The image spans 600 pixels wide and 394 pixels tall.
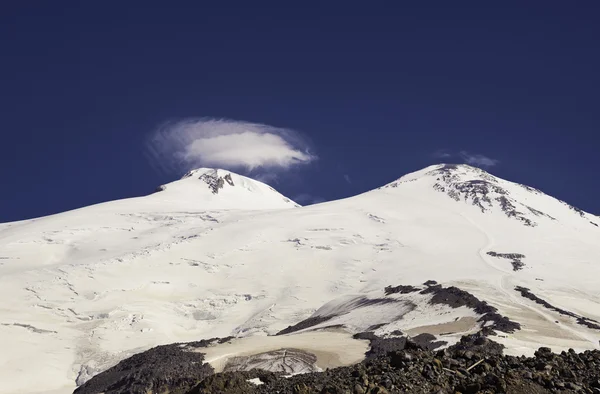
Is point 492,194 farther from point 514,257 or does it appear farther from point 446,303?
point 446,303

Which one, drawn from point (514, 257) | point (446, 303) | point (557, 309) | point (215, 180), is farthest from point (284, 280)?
point (215, 180)

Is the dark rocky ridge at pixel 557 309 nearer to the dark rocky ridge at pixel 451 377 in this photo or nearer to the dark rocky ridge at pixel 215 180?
the dark rocky ridge at pixel 451 377

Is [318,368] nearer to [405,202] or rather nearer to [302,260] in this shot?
[302,260]

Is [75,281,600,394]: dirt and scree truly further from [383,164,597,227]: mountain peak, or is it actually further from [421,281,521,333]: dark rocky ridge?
[383,164,597,227]: mountain peak

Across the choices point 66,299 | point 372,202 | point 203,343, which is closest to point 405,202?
point 372,202

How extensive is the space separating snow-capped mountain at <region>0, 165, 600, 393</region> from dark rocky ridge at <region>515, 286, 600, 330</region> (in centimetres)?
38

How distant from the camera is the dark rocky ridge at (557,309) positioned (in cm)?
3586

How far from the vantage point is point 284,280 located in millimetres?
61906

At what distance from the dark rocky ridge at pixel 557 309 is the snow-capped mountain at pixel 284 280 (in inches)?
14.9

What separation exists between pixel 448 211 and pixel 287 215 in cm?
3335

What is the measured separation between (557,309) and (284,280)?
95.6 ft

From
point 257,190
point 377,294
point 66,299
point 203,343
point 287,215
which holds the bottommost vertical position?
point 203,343

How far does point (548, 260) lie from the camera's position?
233 ft

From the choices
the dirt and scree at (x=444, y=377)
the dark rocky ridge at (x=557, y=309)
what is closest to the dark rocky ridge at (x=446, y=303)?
the dark rocky ridge at (x=557, y=309)
